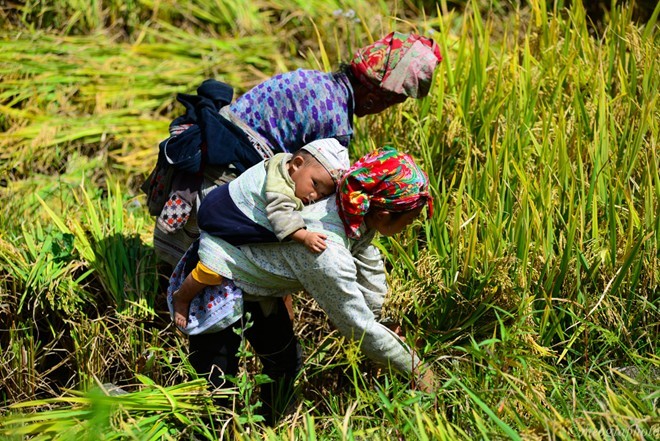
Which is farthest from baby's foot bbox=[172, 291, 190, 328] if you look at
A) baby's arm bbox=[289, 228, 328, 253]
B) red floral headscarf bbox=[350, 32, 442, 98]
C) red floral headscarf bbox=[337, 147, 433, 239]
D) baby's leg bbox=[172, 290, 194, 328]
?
red floral headscarf bbox=[350, 32, 442, 98]

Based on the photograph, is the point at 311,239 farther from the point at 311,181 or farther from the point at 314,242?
the point at 311,181

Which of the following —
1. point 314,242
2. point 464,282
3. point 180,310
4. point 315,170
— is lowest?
point 464,282

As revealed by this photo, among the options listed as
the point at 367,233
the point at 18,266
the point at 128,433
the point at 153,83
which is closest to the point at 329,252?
the point at 367,233

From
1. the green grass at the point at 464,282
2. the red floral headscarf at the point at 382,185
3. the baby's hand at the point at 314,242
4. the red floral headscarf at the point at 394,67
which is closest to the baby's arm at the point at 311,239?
the baby's hand at the point at 314,242

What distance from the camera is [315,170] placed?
236 cm

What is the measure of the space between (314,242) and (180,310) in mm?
534

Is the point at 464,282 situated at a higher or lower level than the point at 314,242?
lower

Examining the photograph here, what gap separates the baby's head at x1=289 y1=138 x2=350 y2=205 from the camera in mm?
2359

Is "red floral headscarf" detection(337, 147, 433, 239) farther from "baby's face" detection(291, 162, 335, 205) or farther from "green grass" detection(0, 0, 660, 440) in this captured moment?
"green grass" detection(0, 0, 660, 440)

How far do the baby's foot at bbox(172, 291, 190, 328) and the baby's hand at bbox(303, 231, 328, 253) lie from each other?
0.49 metres

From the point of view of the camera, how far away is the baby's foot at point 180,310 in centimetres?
254

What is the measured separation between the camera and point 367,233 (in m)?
2.43

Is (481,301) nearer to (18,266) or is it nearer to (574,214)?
(574,214)

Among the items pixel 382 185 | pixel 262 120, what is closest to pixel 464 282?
pixel 382 185
